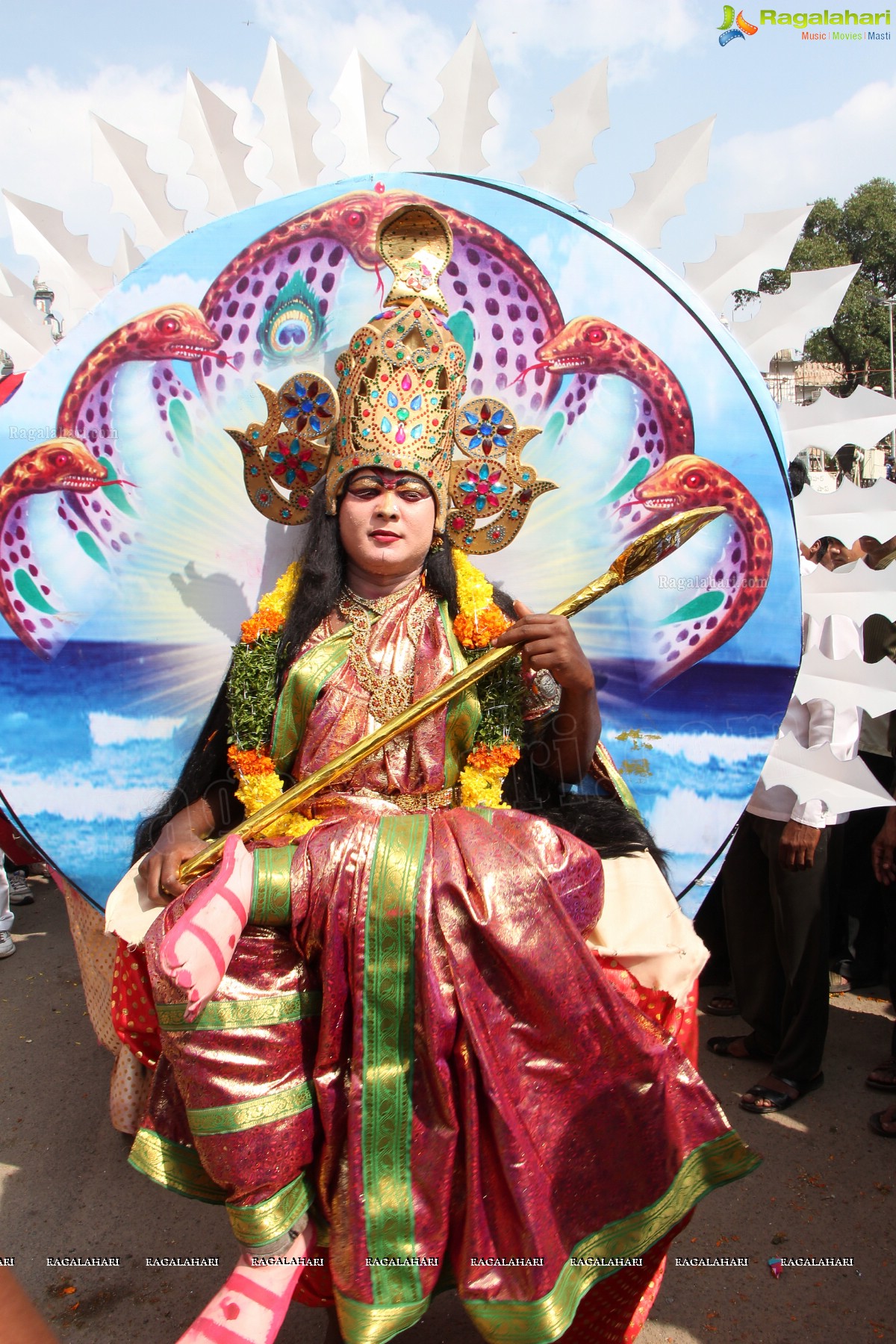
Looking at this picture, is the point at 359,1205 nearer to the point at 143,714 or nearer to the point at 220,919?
the point at 220,919

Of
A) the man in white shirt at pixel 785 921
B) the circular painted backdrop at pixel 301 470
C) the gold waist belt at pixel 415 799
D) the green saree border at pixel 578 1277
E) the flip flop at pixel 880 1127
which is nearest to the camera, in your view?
the green saree border at pixel 578 1277

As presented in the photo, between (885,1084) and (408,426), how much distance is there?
113 inches

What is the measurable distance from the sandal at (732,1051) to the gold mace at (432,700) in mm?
2208

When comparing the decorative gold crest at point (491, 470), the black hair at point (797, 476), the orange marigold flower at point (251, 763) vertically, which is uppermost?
the decorative gold crest at point (491, 470)

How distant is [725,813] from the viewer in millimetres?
2645

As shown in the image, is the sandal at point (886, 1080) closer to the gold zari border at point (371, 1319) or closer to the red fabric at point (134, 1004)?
the gold zari border at point (371, 1319)

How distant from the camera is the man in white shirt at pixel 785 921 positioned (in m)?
2.94

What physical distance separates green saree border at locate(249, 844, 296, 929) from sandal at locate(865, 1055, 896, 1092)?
259 centimetres

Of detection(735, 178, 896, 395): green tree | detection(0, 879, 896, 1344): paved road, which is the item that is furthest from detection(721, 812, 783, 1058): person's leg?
detection(735, 178, 896, 395): green tree

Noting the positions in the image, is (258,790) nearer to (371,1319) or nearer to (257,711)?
(257,711)

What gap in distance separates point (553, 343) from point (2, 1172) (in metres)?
3.15

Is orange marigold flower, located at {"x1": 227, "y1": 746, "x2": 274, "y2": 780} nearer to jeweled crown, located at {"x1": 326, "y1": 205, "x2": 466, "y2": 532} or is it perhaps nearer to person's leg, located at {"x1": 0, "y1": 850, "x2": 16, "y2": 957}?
jeweled crown, located at {"x1": 326, "y1": 205, "x2": 466, "y2": 532}

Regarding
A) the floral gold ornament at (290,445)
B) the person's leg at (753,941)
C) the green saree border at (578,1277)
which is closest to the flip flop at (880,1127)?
the person's leg at (753,941)

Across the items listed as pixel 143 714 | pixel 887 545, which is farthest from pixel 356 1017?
pixel 887 545
